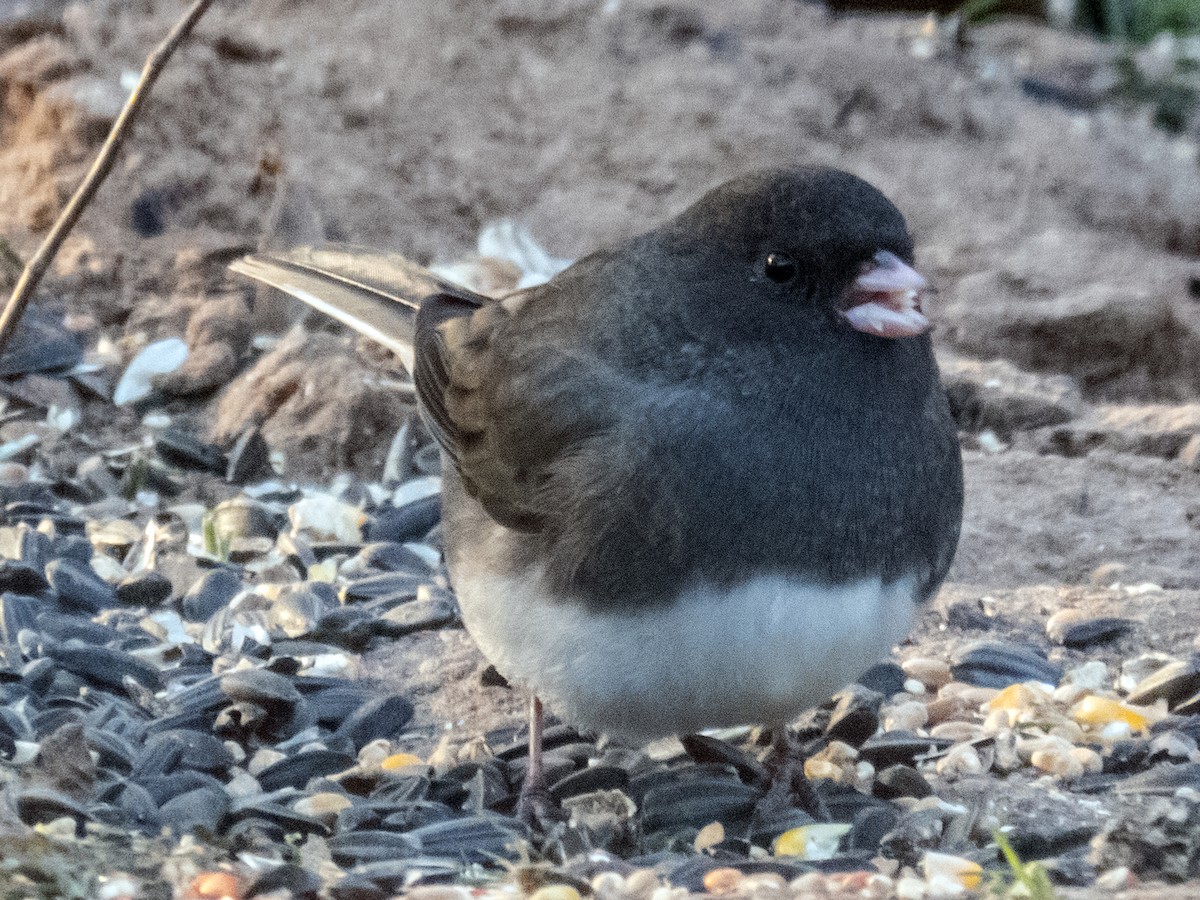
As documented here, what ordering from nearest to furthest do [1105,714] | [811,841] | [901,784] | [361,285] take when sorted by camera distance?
[811,841] → [901,784] → [1105,714] → [361,285]

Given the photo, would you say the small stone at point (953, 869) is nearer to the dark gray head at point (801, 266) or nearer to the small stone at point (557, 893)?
the small stone at point (557, 893)

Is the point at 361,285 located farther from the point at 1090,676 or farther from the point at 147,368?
the point at 1090,676

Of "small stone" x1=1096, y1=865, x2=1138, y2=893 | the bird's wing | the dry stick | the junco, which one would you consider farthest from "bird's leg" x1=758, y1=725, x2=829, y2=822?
the dry stick

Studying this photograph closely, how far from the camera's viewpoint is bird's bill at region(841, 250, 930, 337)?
2.44 m

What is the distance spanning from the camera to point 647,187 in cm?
504

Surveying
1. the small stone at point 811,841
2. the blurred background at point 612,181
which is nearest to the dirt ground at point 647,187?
the blurred background at point 612,181

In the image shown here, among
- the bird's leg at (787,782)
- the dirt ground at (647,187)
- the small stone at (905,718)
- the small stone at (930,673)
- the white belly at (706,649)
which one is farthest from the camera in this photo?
the dirt ground at (647,187)

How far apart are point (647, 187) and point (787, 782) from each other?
2541 millimetres

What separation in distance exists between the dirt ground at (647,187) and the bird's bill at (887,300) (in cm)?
100

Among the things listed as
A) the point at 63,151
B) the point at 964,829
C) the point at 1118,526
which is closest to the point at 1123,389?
the point at 1118,526

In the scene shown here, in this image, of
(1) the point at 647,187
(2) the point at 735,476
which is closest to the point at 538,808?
(2) the point at 735,476

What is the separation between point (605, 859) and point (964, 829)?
55 centimetres

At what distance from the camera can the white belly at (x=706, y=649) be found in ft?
7.92

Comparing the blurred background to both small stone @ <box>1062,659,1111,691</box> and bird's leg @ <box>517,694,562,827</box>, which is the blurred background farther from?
bird's leg @ <box>517,694,562,827</box>
